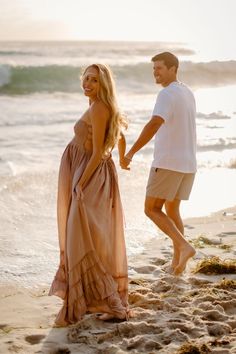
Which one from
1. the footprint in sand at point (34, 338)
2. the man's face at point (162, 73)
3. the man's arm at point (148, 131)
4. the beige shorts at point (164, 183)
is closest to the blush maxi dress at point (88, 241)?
the footprint in sand at point (34, 338)

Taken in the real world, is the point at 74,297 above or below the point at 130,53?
below

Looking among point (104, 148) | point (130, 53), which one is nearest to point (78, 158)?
point (104, 148)

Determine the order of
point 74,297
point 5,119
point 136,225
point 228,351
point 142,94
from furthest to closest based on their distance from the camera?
1. point 142,94
2. point 5,119
3. point 136,225
4. point 74,297
5. point 228,351

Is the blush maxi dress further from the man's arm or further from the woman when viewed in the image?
the man's arm

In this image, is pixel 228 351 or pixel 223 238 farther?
pixel 223 238

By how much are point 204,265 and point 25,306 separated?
1.61m

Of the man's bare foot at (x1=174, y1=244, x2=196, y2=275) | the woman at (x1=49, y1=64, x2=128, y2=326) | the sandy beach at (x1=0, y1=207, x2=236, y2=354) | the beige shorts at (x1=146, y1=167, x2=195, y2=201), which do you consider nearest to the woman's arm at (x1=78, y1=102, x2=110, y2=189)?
the woman at (x1=49, y1=64, x2=128, y2=326)

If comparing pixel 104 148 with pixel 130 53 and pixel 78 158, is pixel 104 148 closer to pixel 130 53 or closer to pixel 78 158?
pixel 78 158

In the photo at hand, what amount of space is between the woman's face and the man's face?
1.16 m

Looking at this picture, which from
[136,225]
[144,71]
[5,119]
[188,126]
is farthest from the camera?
[144,71]

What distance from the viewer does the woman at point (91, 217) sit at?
5023 millimetres

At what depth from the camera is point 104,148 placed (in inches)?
200

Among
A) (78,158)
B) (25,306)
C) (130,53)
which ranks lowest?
(25,306)

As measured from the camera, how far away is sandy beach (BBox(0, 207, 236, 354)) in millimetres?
4531
